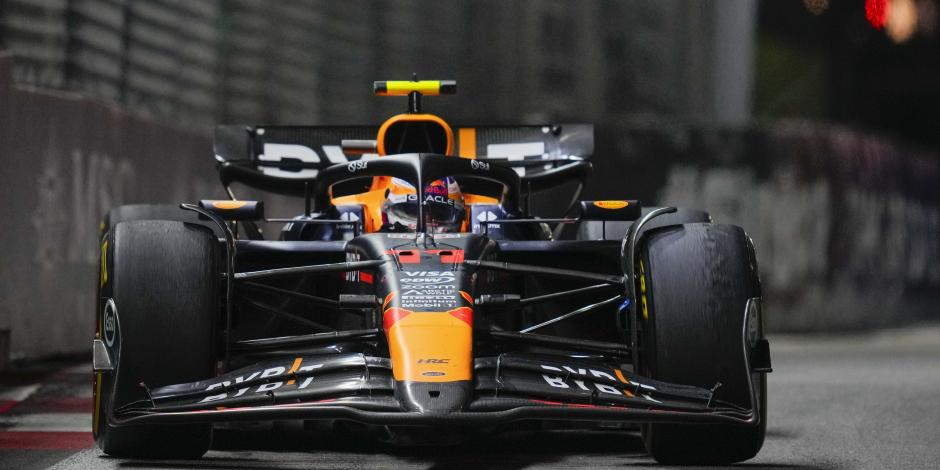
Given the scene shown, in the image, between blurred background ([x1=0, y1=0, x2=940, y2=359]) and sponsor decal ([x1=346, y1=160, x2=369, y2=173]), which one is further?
blurred background ([x1=0, y1=0, x2=940, y2=359])

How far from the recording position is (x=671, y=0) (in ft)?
66.4

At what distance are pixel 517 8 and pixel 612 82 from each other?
1679 millimetres

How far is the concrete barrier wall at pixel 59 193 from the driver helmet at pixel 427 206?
4046 millimetres

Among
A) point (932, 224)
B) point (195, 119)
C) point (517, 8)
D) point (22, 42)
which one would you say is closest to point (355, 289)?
point (22, 42)

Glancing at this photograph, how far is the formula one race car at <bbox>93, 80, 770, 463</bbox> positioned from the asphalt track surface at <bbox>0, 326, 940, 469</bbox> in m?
0.23

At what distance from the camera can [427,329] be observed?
6.20 metres

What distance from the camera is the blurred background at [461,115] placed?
1217 cm

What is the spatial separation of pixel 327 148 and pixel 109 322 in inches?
174

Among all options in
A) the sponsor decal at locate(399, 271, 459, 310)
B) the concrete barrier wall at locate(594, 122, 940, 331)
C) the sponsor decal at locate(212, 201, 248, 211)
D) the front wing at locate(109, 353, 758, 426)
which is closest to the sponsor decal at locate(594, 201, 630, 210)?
the sponsor decal at locate(399, 271, 459, 310)

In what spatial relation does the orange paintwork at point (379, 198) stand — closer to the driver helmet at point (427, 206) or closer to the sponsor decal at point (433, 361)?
the driver helmet at point (427, 206)

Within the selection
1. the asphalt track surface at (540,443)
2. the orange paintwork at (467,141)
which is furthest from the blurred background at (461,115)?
the orange paintwork at (467,141)

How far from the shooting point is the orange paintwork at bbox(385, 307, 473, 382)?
19.5ft

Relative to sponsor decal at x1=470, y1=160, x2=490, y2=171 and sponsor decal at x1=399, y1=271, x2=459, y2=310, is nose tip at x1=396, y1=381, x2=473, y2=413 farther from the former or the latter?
sponsor decal at x1=470, y1=160, x2=490, y2=171

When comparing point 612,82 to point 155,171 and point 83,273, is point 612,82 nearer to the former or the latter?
point 155,171
